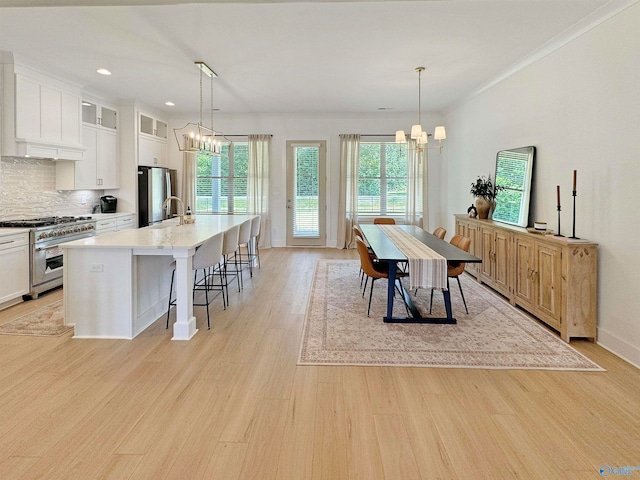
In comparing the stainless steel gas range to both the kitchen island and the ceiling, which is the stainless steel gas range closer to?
the kitchen island

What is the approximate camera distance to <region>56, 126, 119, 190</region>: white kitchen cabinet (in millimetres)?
5777

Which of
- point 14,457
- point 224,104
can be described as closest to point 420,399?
point 14,457

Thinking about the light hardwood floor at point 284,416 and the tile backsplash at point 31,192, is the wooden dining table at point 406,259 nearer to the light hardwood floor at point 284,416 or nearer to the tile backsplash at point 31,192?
the light hardwood floor at point 284,416

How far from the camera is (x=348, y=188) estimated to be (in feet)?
27.6

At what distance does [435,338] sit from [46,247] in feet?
14.9

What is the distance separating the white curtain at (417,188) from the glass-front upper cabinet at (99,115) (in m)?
5.59

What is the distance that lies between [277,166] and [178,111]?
230 cm

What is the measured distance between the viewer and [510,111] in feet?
17.0

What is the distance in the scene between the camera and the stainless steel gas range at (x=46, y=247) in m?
4.58

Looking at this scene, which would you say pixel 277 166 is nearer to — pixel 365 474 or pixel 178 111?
pixel 178 111

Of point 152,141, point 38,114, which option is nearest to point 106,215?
point 38,114

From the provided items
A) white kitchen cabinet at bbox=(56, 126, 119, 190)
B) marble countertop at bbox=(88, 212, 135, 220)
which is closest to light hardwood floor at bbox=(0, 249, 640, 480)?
marble countertop at bbox=(88, 212, 135, 220)

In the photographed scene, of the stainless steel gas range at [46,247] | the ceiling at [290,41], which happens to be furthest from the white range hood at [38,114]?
the stainless steel gas range at [46,247]

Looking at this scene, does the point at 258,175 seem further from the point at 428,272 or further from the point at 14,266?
the point at 428,272
